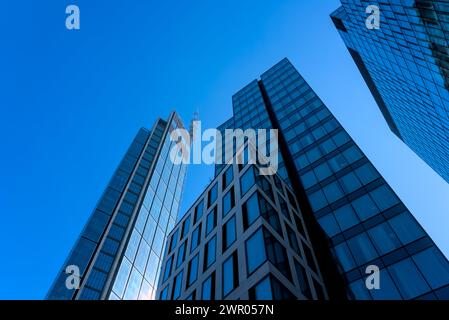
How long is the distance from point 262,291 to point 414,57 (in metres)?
33.0

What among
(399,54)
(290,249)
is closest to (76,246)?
A: (290,249)

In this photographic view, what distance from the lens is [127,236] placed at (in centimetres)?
8931

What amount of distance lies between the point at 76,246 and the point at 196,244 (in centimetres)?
7486

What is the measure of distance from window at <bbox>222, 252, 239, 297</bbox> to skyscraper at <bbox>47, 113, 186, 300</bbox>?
187ft

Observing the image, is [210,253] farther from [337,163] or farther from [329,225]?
[337,163]

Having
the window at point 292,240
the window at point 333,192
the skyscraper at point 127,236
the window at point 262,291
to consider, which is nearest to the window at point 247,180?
the window at point 292,240

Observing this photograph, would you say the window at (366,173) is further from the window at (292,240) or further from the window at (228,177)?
the window at (228,177)

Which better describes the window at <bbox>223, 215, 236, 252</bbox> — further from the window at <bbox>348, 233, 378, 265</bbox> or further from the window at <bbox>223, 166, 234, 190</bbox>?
the window at <bbox>348, 233, 378, 265</bbox>

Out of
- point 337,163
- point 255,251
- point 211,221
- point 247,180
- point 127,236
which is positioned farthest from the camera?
point 127,236

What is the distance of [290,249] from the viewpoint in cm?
2480

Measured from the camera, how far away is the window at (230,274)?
867 inches

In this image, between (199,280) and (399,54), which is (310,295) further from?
(399,54)

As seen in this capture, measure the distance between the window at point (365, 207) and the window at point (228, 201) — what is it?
12985 millimetres

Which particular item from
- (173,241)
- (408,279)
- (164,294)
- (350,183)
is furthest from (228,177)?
(408,279)
